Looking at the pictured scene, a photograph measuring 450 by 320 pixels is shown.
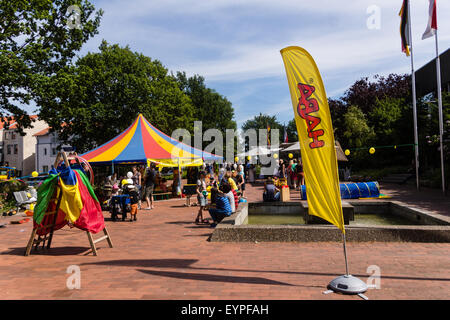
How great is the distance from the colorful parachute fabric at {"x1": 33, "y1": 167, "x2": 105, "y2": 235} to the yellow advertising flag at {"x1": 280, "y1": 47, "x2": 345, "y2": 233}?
164 inches

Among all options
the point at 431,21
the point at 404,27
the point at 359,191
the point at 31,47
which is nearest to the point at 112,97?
the point at 31,47

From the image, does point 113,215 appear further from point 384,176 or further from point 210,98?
point 210,98

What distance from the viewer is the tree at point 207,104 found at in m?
49.6

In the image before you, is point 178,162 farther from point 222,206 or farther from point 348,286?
point 348,286

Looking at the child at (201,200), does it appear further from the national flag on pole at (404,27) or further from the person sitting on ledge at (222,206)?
the national flag on pole at (404,27)

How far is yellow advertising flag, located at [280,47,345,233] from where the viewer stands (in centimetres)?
445

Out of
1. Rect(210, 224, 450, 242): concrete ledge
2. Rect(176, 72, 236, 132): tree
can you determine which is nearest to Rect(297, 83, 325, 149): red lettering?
Rect(210, 224, 450, 242): concrete ledge

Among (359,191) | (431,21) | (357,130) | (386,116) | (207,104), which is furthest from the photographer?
(207,104)

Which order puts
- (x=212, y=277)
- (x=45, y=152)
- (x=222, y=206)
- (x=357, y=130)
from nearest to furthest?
(x=212, y=277), (x=222, y=206), (x=357, y=130), (x=45, y=152)

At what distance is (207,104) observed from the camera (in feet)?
164

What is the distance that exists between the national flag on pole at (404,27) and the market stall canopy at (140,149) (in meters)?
11.8

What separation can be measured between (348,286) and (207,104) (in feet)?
154

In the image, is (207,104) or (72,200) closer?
(72,200)
